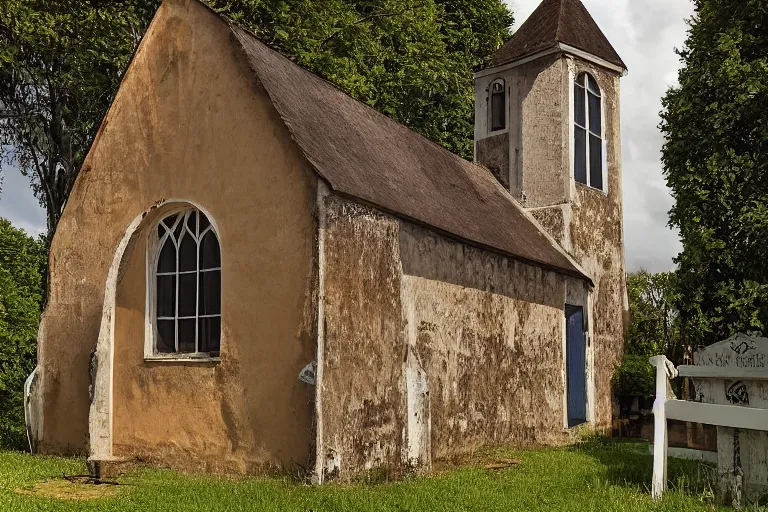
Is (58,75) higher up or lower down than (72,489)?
higher up

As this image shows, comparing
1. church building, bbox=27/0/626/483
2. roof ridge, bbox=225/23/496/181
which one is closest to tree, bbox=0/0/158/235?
roof ridge, bbox=225/23/496/181

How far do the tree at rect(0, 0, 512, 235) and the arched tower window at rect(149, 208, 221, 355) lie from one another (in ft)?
31.2

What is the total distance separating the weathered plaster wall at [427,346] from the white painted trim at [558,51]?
5.29 metres

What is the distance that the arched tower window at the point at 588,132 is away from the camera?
58.2 ft

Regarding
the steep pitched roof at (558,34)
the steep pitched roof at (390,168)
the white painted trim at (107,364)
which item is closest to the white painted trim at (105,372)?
the white painted trim at (107,364)

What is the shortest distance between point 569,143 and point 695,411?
1038 centimetres

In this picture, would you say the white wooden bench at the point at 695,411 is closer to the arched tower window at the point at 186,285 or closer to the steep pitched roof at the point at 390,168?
the steep pitched roof at the point at 390,168

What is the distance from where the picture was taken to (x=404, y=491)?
28.7 ft

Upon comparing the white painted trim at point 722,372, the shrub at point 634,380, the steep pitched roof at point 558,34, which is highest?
the steep pitched roof at point 558,34

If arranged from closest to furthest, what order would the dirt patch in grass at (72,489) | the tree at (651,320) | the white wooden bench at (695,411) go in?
the white wooden bench at (695,411) → the dirt patch in grass at (72,489) → the tree at (651,320)

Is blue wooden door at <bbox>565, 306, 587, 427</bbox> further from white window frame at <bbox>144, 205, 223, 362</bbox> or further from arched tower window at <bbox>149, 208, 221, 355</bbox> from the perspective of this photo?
white window frame at <bbox>144, 205, 223, 362</bbox>

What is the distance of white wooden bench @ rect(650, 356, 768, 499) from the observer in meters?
7.34

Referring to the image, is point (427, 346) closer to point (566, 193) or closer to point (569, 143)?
point (566, 193)

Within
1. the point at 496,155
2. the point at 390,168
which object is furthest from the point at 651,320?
the point at 390,168
